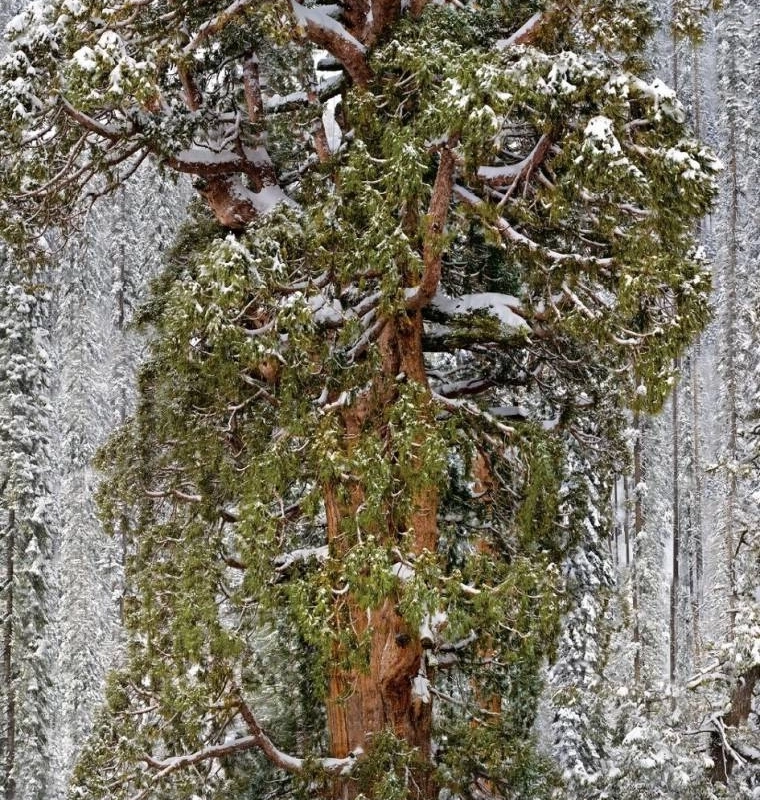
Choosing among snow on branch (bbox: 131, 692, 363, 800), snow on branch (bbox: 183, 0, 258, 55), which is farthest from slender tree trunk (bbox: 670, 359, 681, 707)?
snow on branch (bbox: 183, 0, 258, 55)

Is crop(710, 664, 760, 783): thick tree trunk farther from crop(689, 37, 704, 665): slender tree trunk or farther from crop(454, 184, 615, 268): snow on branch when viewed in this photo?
crop(689, 37, 704, 665): slender tree trunk

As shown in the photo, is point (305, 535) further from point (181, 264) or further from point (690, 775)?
point (690, 775)

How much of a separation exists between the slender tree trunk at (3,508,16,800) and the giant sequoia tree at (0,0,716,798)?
1416 centimetres

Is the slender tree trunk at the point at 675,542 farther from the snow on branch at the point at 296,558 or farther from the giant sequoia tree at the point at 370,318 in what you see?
the snow on branch at the point at 296,558

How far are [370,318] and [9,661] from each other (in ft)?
55.3

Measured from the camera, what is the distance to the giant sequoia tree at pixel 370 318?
6.75 metres

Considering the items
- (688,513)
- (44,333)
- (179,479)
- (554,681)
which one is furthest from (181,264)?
(688,513)

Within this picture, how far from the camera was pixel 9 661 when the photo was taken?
21750 mm

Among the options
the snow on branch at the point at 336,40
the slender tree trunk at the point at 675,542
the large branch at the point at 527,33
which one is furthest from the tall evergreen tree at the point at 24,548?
the slender tree trunk at the point at 675,542

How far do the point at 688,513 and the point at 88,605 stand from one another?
25171 millimetres

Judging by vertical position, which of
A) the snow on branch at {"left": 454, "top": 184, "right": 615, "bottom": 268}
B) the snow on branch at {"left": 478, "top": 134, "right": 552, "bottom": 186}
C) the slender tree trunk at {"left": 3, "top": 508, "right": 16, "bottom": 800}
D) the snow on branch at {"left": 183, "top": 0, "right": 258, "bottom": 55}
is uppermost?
the snow on branch at {"left": 183, "top": 0, "right": 258, "bottom": 55}

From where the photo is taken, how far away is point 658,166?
21.9 feet

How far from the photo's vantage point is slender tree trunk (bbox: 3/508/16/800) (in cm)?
2175

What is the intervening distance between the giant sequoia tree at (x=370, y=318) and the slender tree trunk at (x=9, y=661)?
14163 millimetres
